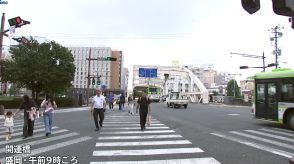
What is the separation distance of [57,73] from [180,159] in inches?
1389

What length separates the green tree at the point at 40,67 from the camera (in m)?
40.5

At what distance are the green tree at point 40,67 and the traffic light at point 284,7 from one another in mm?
38074

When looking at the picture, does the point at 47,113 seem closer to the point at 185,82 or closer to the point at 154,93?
the point at 154,93

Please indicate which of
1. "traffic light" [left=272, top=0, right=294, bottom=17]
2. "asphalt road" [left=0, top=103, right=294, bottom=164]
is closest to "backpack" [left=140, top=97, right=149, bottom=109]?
"asphalt road" [left=0, top=103, right=294, bottom=164]

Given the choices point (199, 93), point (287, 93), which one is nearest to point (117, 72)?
point (199, 93)

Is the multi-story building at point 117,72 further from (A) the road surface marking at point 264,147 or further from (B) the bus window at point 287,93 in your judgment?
(A) the road surface marking at point 264,147

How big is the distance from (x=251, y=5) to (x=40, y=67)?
38497 mm

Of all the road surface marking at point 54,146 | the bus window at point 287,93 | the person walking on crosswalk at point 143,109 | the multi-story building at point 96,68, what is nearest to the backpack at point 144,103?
the person walking on crosswalk at point 143,109

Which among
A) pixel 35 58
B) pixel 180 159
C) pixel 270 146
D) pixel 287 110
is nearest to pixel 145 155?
pixel 180 159

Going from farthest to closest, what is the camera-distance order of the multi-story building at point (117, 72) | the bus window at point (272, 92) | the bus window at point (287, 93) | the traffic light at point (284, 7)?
the multi-story building at point (117, 72) < the bus window at point (272, 92) < the bus window at point (287, 93) < the traffic light at point (284, 7)

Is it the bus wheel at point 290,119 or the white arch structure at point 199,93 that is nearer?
the bus wheel at point 290,119

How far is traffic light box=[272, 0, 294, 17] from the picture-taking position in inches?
148

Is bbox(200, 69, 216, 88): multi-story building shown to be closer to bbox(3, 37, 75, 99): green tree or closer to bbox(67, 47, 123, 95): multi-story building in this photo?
bbox(67, 47, 123, 95): multi-story building

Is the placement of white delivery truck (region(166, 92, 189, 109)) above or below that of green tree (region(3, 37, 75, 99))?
below
